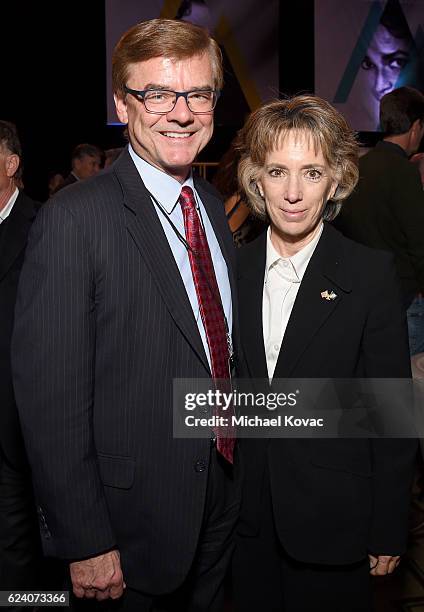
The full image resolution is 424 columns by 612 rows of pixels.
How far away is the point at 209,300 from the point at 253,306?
22 centimetres

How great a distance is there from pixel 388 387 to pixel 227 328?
45cm

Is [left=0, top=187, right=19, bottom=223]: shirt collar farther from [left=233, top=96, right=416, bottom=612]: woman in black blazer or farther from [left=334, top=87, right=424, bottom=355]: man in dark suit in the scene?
[left=334, top=87, right=424, bottom=355]: man in dark suit

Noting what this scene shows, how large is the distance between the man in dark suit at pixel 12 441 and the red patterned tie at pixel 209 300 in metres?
0.99

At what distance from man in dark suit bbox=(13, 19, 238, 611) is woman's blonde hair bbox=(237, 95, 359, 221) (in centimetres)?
20

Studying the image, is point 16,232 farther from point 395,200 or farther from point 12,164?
point 395,200

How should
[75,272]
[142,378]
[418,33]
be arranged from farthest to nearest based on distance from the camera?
[418,33]
[142,378]
[75,272]

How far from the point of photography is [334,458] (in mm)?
1751

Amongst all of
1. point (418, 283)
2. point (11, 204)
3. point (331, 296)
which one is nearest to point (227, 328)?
point (331, 296)

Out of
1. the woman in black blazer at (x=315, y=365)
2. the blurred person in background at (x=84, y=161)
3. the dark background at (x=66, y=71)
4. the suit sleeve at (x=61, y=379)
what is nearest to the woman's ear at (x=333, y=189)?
the woman in black blazer at (x=315, y=365)

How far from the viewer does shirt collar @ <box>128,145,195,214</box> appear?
1.67m

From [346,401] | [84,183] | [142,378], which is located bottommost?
[346,401]

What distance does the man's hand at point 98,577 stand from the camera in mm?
1515

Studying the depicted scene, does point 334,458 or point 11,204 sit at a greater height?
point 11,204

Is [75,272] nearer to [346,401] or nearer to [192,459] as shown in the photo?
[192,459]
